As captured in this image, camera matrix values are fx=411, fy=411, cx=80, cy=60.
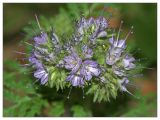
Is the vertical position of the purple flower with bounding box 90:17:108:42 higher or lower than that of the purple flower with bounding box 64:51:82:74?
higher

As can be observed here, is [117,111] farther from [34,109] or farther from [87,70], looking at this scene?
[87,70]

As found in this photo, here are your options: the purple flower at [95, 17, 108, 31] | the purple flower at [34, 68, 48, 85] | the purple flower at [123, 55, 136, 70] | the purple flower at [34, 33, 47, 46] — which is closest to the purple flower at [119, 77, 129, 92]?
the purple flower at [123, 55, 136, 70]

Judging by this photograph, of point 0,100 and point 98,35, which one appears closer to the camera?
point 98,35

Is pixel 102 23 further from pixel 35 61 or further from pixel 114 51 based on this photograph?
pixel 35 61

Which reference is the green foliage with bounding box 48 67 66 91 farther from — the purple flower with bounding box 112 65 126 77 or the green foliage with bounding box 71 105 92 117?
the green foliage with bounding box 71 105 92 117

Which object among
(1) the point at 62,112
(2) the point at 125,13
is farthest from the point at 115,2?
(1) the point at 62,112

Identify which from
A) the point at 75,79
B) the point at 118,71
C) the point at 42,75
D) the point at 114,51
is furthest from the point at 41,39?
the point at 118,71
